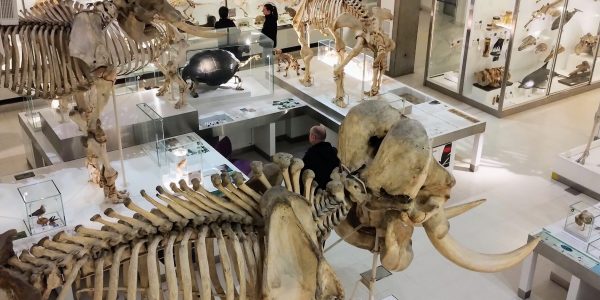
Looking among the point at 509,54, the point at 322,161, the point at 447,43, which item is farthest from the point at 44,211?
the point at 447,43

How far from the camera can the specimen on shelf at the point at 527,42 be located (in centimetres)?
991

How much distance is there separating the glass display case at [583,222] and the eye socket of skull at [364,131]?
3.68 meters

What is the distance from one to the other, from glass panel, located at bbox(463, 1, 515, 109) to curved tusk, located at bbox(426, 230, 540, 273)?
7.63 meters

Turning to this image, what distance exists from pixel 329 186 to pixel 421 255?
382 cm

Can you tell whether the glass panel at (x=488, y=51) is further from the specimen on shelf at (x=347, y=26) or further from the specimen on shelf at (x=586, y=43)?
the specimen on shelf at (x=347, y=26)

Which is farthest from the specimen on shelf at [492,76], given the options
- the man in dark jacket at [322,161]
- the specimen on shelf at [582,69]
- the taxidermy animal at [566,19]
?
the man in dark jacket at [322,161]

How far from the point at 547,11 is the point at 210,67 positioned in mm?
5540

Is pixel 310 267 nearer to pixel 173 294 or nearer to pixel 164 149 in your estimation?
pixel 173 294

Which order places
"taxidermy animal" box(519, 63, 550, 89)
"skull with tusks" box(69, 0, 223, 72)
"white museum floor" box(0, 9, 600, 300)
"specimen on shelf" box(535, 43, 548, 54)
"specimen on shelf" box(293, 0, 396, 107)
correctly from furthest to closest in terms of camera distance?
1. "taxidermy animal" box(519, 63, 550, 89)
2. "specimen on shelf" box(535, 43, 548, 54)
3. "specimen on shelf" box(293, 0, 396, 107)
4. "white museum floor" box(0, 9, 600, 300)
5. "skull with tusks" box(69, 0, 223, 72)

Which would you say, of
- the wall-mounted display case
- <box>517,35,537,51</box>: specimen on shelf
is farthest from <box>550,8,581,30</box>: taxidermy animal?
<box>517,35,537,51</box>: specimen on shelf

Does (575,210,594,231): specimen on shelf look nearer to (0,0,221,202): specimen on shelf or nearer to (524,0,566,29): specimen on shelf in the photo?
(0,0,221,202): specimen on shelf

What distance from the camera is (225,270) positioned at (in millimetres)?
2658

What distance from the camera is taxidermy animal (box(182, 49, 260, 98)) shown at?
8.47m

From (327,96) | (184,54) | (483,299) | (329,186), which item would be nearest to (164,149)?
(184,54)
